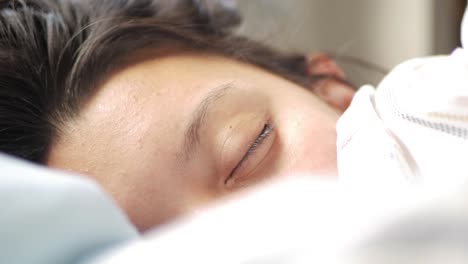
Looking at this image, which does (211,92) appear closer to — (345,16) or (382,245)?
(382,245)

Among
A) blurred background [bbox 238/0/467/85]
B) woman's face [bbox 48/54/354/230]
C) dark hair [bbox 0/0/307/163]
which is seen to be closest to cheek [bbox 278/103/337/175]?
woman's face [bbox 48/54/354/230]

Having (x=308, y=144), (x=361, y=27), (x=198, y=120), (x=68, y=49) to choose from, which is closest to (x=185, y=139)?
(x=198, y=120)

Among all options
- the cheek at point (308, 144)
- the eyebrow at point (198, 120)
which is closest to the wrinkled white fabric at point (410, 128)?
the cheek at point (308, 144)

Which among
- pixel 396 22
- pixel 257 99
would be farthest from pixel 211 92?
pixel 396 22

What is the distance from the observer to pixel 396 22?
50.6 inches

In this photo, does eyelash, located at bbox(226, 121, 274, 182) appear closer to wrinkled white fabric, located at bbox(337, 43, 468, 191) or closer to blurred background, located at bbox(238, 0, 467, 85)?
wrinkled white fabric, located at bbox(337, 43, 468, 191)

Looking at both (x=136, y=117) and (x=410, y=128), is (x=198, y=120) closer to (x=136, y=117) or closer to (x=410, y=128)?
(x=136, y=117)

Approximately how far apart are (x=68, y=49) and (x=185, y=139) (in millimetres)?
250

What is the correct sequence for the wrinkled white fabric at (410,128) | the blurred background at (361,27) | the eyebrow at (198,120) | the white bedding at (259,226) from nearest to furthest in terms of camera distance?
the white bedding at (259,226) → the wrinkled white fabric at (410,128) → the eyebrow at (198,120) → the blurred background at (361,27)

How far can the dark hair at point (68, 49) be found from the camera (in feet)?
2.01

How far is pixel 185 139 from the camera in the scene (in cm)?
54

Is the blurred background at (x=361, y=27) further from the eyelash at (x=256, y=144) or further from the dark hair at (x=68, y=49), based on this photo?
the eyelash at (x=256, y=144)

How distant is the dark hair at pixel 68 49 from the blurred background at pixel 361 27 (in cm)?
37

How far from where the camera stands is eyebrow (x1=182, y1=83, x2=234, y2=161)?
53 cm
